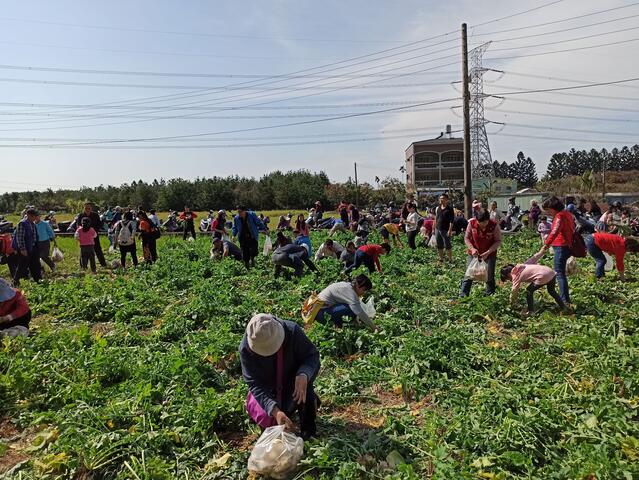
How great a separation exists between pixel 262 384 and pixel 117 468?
49.8 inches

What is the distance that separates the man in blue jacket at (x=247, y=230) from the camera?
1191cm

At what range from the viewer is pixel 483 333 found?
253 inches

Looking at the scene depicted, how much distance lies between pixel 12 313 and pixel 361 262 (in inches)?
251

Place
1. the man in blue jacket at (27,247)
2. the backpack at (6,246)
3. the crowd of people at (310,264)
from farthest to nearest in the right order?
the backpack at (6,246), the man in blue jacket at (27,247), the crowd of people at (310,264)

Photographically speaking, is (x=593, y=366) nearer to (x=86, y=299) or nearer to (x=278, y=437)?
(x=278, y=437)

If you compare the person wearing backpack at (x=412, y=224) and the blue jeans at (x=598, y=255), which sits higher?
the person wearing backpack at (x=412, y=224)

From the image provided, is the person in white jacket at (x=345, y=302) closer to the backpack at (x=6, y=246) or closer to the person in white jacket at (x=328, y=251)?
the person in white jacket at (x=328, y=251)

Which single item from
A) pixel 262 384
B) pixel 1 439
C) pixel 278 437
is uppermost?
pixel 262 384

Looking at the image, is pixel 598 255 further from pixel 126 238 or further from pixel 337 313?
pixel 126 238

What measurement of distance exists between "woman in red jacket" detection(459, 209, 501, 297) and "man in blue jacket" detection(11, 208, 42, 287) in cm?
952

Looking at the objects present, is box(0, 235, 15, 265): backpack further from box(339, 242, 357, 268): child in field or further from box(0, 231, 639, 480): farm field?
box(339, 242, 357, 268): child in field

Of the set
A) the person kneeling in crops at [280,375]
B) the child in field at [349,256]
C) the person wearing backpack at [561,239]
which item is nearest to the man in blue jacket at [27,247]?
the child in field at [349,256]

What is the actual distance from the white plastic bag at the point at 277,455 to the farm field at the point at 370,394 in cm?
13

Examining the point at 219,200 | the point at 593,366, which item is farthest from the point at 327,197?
the point at 593,366
